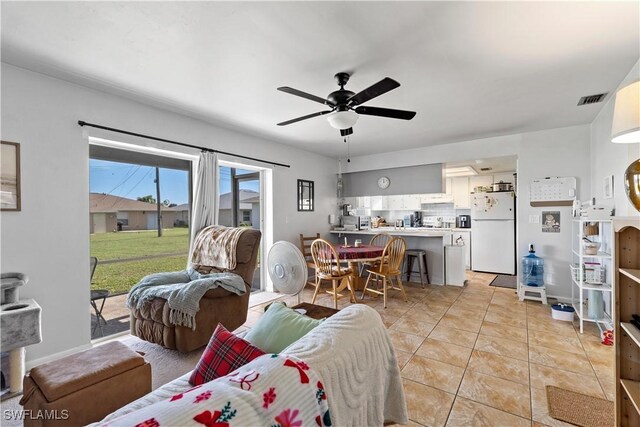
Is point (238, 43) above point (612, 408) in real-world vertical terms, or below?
above

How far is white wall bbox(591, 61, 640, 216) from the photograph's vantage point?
233cm

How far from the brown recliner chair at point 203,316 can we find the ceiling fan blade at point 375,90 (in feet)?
5.40

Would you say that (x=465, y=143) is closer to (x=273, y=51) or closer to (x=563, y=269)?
(x=563, y=269)

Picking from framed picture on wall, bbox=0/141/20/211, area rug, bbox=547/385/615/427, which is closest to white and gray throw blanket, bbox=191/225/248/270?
framed picture on wall, bbox=0/141/20/211

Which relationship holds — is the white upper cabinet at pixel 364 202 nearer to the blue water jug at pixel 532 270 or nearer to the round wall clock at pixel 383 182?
the round wall clock at pixel 383 182

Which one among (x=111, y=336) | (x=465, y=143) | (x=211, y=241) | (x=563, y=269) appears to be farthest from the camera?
(x=465, y=143)

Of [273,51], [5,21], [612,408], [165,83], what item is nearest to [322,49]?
[273,51]

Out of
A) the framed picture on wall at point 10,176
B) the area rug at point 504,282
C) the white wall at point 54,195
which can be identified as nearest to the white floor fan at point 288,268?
the white wall at point 54,195

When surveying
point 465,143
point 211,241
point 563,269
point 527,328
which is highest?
point 465,143

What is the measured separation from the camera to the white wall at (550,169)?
3857 millimetres

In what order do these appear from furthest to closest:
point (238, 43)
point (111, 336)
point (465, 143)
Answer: point (465, 143)
point (111, 336)
point (238, 43)

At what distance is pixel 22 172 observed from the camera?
2.28 meters

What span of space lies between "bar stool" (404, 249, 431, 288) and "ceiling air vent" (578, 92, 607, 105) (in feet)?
9.20

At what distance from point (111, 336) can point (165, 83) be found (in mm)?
2525
